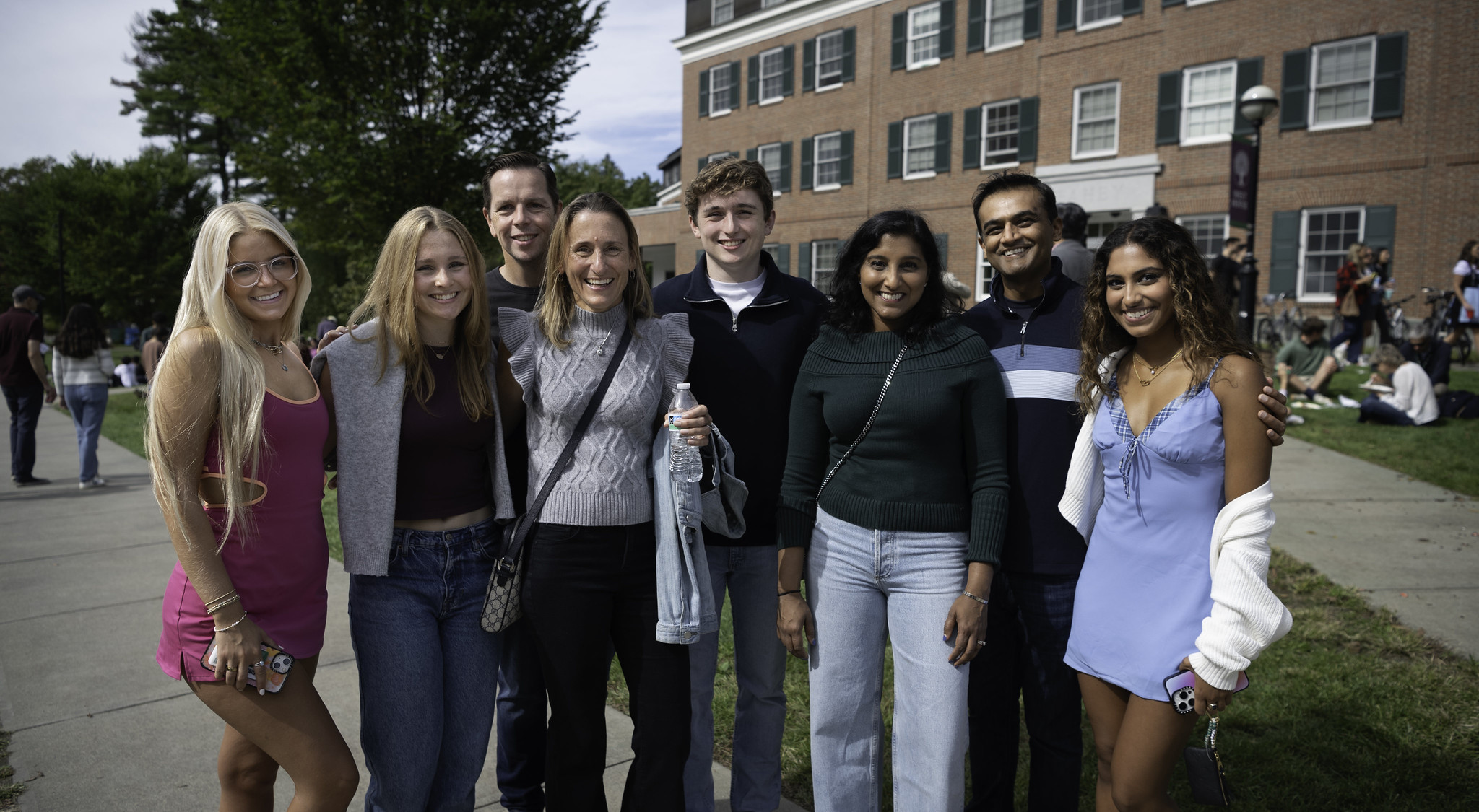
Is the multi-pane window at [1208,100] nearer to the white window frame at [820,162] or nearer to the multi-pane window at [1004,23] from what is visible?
the multi-pane window at [1004,23]

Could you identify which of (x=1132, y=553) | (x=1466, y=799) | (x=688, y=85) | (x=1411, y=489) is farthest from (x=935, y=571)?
(x=688, y=85)

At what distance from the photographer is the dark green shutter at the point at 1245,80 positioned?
1884 centimetres

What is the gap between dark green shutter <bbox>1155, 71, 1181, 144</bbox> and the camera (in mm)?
19875

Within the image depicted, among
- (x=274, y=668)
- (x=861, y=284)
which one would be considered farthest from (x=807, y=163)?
(x=274, y=668)

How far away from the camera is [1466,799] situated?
3.16m

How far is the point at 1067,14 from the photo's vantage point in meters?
21.6

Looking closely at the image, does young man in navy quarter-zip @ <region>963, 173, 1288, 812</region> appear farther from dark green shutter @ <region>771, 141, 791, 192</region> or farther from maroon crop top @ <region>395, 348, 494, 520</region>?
A: dark green shutter @ <region>771, 141, 791, 192</region>

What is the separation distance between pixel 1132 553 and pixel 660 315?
1.73m

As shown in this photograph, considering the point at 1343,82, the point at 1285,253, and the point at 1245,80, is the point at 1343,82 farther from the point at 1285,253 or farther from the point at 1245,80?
the point at 1285,253

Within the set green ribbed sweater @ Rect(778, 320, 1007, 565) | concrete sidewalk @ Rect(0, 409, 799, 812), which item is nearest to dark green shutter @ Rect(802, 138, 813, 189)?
concrete sidewalk @ Rect(0, 409, 799, 812)

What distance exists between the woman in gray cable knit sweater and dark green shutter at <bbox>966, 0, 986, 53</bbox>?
2351cm

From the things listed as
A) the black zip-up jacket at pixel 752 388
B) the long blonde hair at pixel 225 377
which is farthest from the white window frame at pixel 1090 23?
the long blonde hair at pixel 225 377

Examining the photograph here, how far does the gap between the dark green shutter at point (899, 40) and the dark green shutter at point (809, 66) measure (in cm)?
297

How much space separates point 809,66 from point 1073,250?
25022mm
